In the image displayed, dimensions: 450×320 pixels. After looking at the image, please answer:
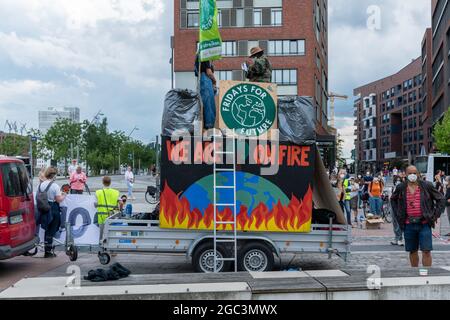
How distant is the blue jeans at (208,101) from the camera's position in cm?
943

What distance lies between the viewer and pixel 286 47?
54438 millimetres

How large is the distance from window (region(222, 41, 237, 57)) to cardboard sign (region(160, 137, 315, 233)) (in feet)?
154

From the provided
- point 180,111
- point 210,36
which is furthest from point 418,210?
point 210,36

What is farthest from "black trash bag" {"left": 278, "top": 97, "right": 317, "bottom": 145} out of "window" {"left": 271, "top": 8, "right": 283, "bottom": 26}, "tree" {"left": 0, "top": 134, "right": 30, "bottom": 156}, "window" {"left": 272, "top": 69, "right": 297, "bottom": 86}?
"tree" {"left": 0, "top": 134, "right": 30, "bottom": 156}

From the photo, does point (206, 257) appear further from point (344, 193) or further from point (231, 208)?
point (344, 193)

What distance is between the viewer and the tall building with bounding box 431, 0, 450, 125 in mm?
63438

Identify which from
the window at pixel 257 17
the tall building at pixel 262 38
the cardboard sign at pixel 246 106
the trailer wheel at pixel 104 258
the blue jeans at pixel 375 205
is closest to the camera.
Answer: the cardboard sign at pixel 246 106

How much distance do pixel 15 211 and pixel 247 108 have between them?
14.6 feet

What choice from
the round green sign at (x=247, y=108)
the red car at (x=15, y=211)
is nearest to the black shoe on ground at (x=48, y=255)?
the red car at (x=15, y=211)

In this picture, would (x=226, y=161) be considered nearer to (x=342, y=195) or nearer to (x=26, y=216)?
(x=26, y=216)

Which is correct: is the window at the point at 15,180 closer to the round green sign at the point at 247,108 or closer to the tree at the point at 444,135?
the round green sign at the point at 247,108

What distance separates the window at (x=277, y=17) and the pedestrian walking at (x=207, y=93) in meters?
46.6

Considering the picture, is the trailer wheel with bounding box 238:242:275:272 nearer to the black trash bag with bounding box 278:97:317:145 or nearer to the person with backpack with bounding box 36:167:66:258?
the black trash bag with bounding box 278:97:317:145
